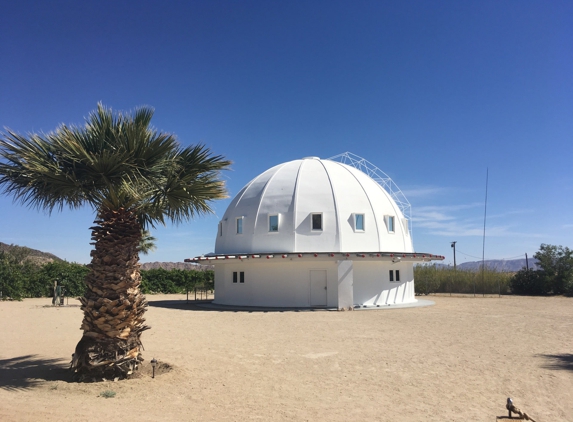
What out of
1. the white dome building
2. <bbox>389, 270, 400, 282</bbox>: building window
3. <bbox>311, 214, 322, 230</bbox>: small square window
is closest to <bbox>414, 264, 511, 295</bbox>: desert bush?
the white dome building

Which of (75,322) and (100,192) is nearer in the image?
(100,192)

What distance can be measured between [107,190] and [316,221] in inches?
665

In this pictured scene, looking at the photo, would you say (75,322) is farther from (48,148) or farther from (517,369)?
(517,369)

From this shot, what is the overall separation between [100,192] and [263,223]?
1674cm

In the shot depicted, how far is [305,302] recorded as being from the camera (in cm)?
2322

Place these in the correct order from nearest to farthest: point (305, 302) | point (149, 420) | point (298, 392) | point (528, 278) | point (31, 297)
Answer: point (149, 420), point (298, 392), point (305, 302), point (31, 297), point (528, 278)

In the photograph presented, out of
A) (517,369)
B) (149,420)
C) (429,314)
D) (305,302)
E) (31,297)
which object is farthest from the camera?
(31,297)

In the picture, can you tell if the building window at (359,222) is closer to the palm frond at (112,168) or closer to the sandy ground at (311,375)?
the sandy ground at (311,375)

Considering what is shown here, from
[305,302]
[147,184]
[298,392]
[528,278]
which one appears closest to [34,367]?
[147,184]

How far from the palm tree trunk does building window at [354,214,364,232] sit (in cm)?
1779

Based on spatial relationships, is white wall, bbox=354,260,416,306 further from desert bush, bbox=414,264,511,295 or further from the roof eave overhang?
desert bush, bbox=414,264,511,295

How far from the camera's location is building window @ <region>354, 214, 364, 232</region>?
81.7 feet

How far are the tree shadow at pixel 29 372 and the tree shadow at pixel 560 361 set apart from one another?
10.2 meters

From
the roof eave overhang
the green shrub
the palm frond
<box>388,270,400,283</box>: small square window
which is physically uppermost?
the palm frond
